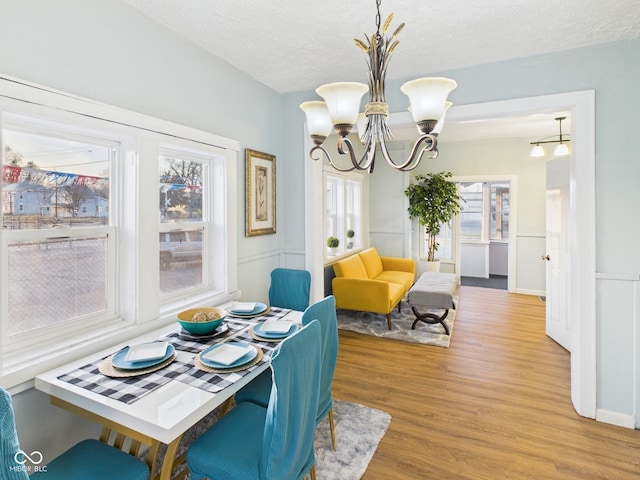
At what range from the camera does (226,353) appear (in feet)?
5.63

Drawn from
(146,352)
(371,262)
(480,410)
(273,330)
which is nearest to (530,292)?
(371,262)

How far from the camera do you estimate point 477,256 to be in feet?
25.1

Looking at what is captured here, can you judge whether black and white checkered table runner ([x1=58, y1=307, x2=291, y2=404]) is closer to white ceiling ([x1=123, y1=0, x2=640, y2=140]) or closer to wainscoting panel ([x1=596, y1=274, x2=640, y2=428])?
white ceiling ([x1=123, y1=0, x2=640, y2=140])

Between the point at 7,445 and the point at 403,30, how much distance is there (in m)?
2.73

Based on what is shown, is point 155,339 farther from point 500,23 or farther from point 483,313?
point 483,313

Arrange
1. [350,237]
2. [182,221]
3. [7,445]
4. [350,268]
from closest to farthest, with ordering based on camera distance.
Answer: [7,445] → [182,221] → [350,268] → [350,237]

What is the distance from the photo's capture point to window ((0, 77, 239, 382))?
1623 mm

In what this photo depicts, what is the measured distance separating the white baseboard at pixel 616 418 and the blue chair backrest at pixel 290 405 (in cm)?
235

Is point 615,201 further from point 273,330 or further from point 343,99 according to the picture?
point 273,330

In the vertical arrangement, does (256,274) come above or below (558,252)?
below

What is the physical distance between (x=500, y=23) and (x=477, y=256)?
20.4 feet

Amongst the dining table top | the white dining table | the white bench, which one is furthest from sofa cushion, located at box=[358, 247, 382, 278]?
the white dining table

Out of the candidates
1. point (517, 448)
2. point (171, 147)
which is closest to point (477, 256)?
point (517, 448)

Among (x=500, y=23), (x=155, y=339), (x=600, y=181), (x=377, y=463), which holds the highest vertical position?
(x=500, y=23)
